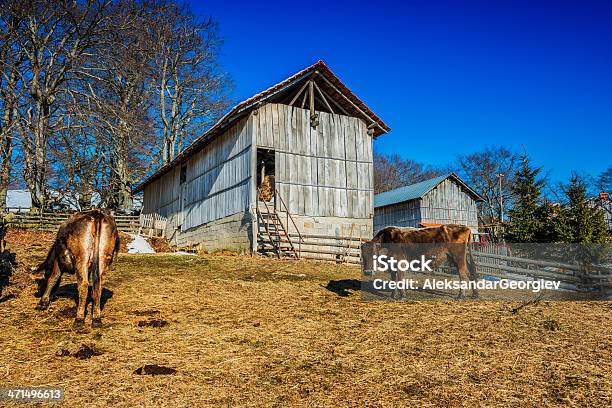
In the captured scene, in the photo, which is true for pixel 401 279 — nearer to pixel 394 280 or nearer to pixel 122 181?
pixel 394 280

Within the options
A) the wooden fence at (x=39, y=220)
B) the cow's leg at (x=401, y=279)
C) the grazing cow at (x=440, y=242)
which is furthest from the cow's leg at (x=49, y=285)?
the wooden fence at (x=39, y=220)

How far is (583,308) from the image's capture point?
8.81 meters

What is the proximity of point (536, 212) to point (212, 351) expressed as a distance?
55.7 feet

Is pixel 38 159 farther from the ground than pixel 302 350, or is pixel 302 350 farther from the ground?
pixel 38 159

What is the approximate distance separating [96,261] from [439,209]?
32.2 meters

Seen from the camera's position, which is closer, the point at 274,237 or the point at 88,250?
the point at 88,250

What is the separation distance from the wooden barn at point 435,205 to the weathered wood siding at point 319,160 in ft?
48.7

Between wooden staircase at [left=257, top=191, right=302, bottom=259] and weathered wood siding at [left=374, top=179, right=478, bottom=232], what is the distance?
1938 centimetres

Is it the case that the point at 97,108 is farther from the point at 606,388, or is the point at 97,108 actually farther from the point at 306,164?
the point at 606,388

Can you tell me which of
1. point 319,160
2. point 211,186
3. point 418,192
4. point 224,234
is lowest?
→ point 224,234

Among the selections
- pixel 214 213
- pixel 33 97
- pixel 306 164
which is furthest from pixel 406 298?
pixel 33 97

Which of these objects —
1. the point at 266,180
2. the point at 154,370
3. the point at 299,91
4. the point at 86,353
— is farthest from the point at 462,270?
the point at 266,180

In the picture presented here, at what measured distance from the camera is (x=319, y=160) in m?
19.6

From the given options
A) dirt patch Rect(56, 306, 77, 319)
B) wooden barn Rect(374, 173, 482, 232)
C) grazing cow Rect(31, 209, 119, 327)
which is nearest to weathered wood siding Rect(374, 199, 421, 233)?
wooden barn Rect(374, 173, 482, 232)
